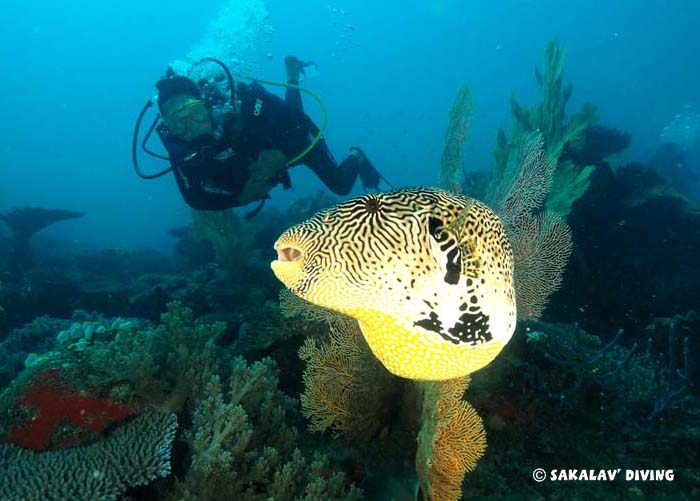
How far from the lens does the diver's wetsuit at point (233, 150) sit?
688 cm

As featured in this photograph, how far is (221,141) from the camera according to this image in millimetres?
7152

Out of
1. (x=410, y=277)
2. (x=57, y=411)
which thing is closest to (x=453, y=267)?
(x=410, y=277)

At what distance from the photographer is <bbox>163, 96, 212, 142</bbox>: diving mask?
655 cm

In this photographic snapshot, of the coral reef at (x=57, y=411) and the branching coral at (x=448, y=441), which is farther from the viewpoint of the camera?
the coral reef at (x=57, y=411)

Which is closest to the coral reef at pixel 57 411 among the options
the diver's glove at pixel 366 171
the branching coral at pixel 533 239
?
the branching coral at pixel 533 239

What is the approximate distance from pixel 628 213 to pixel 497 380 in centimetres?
765

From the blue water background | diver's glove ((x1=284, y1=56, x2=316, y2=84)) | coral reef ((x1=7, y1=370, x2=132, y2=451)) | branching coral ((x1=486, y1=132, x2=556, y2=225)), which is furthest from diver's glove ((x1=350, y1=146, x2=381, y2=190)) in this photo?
the blue water background

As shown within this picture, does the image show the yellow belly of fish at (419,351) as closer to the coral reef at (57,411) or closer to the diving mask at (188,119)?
the coral reef at (57,411)

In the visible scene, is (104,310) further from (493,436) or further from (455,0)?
(455,0)

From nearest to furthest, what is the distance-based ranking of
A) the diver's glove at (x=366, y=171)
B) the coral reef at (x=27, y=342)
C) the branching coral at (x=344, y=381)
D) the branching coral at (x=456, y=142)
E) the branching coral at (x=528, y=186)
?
1. the branching coral at (x=344, y=381)
2. the branching coral at (x=528, y=186)
3. the branching coral at (x=456, y=142)
4. the coral reef at (x=27, y=342)
5. the diver's glove at (x=366, y=171)

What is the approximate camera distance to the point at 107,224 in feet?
188

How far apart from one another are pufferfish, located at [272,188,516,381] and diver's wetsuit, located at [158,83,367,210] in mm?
5438

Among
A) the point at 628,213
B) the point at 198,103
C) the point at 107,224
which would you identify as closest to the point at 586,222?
the point at 628,213

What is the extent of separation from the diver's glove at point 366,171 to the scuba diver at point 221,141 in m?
2.17
